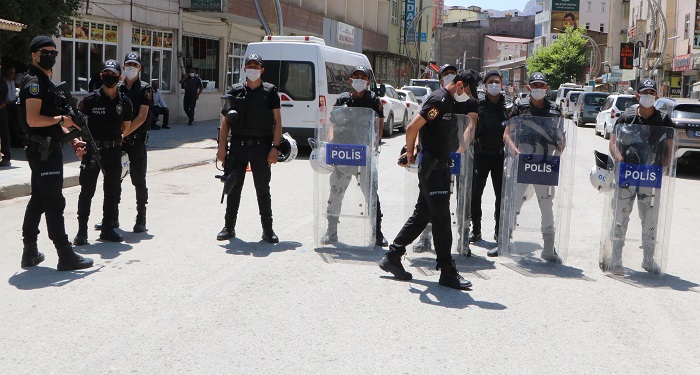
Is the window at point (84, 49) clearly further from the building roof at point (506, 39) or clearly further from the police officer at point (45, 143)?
the building roof at point (506, 39)

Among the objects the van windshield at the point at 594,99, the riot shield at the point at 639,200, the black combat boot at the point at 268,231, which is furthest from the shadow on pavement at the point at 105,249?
the van windshield at the point at 594,99

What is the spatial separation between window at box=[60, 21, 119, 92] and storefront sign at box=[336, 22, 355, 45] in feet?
56.4

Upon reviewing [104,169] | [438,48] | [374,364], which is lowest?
[374,364]

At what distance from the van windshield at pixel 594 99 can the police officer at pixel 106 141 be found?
97.6 feet

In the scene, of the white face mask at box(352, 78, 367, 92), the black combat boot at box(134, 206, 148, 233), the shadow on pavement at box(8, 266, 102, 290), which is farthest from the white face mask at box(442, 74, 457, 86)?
the black combat boot at box(134, 206, 148, 233)

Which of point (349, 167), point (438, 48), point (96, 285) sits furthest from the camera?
point (438, 48)

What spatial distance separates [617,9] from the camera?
7425 centimetres

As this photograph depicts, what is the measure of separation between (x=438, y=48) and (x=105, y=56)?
326ft

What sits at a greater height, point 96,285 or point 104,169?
point 104,169

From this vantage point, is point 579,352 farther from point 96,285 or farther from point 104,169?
point 104,169

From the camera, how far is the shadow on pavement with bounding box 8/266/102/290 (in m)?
6.43

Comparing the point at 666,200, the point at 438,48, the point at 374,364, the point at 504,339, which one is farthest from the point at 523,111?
the point at 438,48

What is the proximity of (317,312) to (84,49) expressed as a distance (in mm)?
18107

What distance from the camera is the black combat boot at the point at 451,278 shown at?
665cm
